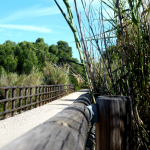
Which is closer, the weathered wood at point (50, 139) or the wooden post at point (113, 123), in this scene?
the weathered wood at point (50, 139)

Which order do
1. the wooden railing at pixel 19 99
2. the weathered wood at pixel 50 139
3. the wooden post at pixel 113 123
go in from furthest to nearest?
1. the wooden railing at pixel 19 99
2. the wooden post at pixel 113 123
3. the weathered wood at pixel 50 139

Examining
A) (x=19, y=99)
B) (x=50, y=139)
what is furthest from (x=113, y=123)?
(x=19, y=99)

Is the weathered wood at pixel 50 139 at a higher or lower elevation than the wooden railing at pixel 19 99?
higher

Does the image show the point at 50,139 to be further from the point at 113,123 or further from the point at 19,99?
the point at 19,99

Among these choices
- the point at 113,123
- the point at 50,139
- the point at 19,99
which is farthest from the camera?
the point at 19,99

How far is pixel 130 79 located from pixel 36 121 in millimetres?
4748

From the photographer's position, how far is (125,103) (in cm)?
121

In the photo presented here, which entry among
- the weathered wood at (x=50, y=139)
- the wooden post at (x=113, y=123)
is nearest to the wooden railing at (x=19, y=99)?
the wooden post at (x=113, y=123)

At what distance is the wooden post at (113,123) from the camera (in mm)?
1175

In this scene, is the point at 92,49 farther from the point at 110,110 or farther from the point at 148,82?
the point at 110,110

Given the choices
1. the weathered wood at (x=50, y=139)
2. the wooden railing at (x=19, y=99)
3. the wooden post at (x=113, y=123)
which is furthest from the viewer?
the wooden railing at (x=19, y=99)

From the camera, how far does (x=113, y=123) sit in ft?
3.85

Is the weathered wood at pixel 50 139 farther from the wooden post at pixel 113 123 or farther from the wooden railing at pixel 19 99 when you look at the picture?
the wooden railing at pixel 19 99

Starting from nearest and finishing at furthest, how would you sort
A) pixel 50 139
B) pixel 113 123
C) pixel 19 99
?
pixel 50 139, pixel 113 123, pixel 19 99
